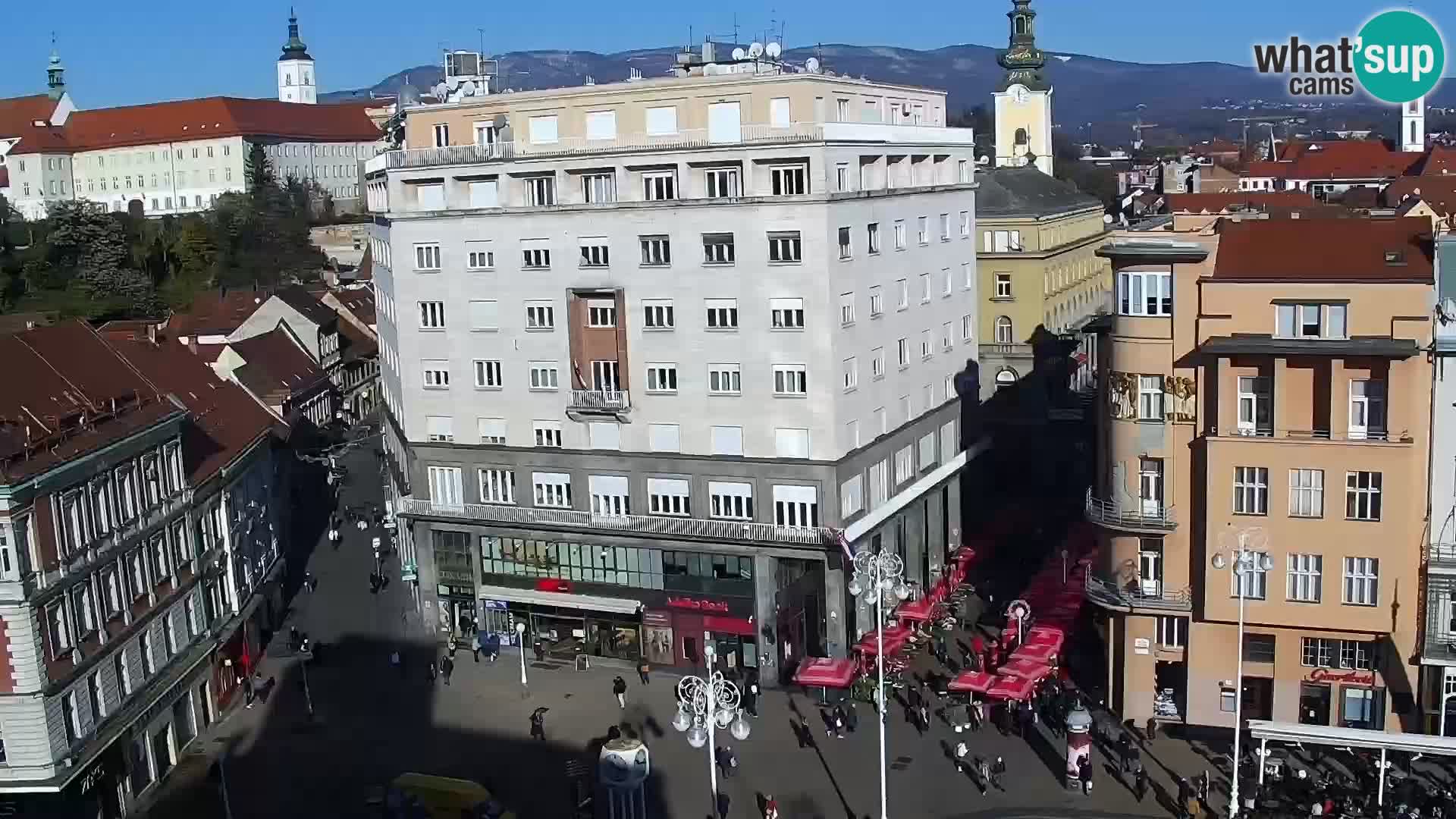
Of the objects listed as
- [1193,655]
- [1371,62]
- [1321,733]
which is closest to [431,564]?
[1193,655]

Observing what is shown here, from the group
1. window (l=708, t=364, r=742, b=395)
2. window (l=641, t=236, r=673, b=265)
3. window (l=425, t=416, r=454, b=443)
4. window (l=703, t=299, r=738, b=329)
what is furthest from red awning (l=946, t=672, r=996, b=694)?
window (l=425, t=416, r=454, b=443)

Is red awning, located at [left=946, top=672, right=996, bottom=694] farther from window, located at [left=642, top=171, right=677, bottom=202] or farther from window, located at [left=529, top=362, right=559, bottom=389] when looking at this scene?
window, located at [left=642, top=171, right=677, bottom=202]

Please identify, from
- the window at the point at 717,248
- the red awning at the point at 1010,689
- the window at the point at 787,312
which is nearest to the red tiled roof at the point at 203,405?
the window at the point at 717,248

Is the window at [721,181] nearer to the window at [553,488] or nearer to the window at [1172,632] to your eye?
the window at [553,488]

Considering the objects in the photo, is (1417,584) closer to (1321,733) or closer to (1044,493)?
(1321,733)

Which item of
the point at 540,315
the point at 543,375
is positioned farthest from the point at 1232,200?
the point at 543,375

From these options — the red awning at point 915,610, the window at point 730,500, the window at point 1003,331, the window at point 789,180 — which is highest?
the window at point 789,180
